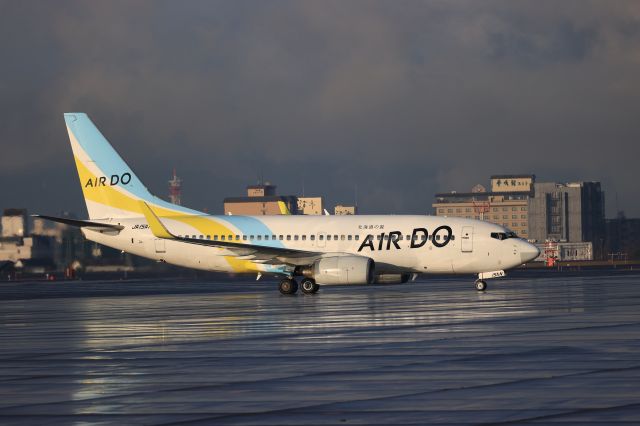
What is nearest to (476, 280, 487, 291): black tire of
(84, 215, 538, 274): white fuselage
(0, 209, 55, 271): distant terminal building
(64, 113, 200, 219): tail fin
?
(84, 215, 538, 274): white fuselage

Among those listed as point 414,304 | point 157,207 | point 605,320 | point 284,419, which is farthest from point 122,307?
point 284,419

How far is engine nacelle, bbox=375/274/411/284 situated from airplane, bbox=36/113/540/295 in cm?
6

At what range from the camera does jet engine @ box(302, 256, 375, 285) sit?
47.9 meters

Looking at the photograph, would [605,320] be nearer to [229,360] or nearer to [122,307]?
[229,360]

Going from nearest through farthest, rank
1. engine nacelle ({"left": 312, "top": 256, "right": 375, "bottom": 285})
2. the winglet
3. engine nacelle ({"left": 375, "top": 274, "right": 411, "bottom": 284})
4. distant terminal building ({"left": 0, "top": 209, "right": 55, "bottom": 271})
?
engine nacelle ({"left": 312, "top": 256, "right": 375, "bottom": 285})
the winglet
engine nacelle ({"left": 375, "top": 274, "right": 411, "bottom": 284})
distant terminal building ({"left": 0, "top": 209, "right": 55, "bottom": 271})

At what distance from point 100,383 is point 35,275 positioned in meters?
77.4

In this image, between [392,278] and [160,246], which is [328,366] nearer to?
[392,278]

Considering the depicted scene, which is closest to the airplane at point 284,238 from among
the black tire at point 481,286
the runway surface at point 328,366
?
the black tire at point 481,286

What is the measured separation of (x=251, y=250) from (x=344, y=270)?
4.66m

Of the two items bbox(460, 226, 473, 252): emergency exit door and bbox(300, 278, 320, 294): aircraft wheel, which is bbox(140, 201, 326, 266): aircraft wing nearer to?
bbox(300, 278, 320, 294): aircraft wheel

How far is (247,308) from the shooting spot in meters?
37.8

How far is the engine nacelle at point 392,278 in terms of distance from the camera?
2019 inches

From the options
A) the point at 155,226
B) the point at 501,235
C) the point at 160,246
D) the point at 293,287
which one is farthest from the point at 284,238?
the point at 501,235

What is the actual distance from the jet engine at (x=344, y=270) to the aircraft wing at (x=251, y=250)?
1.29m
